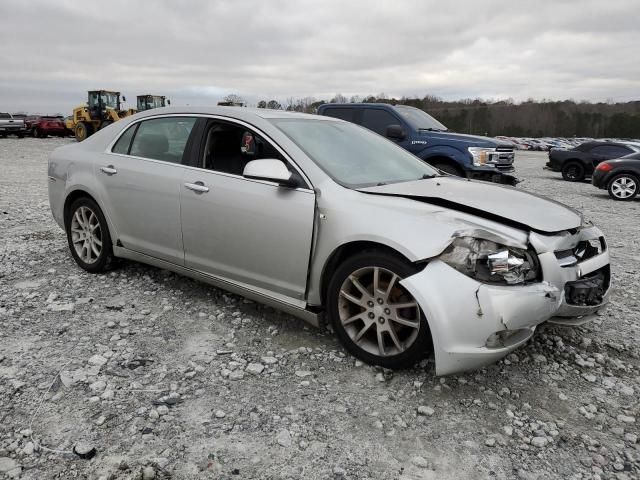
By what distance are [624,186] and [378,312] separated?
1173 centimetres

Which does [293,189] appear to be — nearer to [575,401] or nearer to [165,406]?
[165,406]

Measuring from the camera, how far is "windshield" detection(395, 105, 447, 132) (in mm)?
9438

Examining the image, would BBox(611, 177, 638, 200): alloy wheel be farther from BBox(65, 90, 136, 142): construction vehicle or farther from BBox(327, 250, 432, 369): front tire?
BBox(65, 90, 136, 142): construction vehicle

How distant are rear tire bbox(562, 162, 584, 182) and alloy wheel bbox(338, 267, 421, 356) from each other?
1620cm

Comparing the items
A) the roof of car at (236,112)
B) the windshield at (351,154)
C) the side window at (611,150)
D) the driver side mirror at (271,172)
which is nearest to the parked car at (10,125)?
the side window at (611,150)

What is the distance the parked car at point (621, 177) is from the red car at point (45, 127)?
34468mm

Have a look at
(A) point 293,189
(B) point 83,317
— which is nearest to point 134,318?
(B) point 83,317

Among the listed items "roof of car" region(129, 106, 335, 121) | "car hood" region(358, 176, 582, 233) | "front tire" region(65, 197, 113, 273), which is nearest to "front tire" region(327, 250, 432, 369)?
"car hood" region(358, 176, 582, 233)

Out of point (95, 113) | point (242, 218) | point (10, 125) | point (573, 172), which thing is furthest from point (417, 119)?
point (10, 125)

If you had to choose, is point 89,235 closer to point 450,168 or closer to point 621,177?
point 450,168

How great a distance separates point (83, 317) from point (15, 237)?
10.1 feet

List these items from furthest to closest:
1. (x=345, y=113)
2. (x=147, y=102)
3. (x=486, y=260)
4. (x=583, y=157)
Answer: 1. (x=147, y=102)
2. (x=583, y=157)
3. (x=345, y=113)
4. (x=486, y=260)

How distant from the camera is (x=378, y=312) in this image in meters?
3.01

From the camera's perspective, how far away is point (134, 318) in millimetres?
3844
